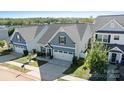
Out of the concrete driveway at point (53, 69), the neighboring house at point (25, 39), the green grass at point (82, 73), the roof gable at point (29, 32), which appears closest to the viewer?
the green grass at point (82, 73)

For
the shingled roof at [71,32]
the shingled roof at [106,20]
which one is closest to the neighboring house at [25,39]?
the shingled roof at [71,32]

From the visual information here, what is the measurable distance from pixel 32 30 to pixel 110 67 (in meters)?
14.3

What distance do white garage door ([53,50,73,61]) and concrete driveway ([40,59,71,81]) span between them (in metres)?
0.67

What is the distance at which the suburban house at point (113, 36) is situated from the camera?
49.8 feet

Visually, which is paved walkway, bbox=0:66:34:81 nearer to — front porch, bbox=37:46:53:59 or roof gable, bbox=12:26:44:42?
front porch, bbox=37:46:53:59

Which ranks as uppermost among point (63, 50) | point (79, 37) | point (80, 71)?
point (79, 37)

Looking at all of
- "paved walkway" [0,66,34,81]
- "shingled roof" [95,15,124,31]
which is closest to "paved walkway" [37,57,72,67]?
"paved walkway" [0,66,34,81]

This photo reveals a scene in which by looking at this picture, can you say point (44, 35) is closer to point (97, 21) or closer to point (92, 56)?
point (97, 21)

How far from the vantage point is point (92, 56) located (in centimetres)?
1179

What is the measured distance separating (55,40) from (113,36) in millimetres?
7120

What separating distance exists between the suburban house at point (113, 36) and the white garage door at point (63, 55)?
3949 millimetres

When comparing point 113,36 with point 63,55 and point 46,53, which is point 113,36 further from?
point 46,53

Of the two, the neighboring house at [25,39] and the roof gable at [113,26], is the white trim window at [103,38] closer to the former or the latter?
the roof gable at [113,26]
